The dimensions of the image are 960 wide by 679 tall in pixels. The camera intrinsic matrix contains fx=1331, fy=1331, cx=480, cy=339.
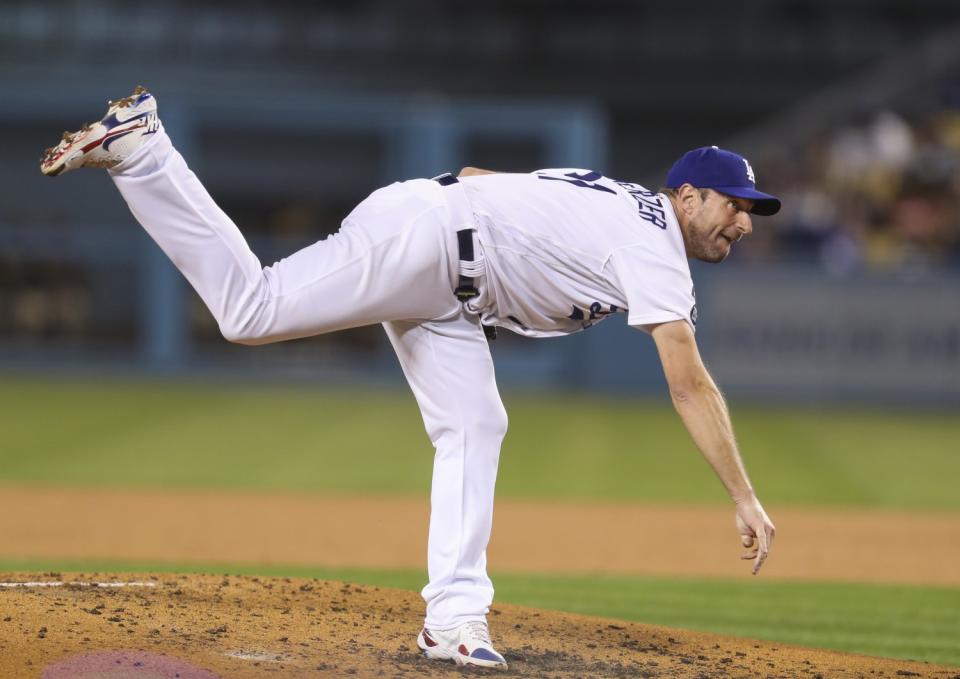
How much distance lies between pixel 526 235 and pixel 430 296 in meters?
0.36

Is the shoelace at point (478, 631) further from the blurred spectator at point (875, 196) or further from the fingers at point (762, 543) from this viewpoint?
the blurred spectator at point (875, 196)

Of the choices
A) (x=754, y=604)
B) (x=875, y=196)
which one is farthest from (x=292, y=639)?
(x=875, y=196)

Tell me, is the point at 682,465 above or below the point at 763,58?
below

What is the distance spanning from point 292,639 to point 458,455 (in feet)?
2.77

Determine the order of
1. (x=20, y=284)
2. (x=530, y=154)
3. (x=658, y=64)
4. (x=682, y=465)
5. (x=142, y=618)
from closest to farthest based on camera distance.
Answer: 1. (x=142, y=618)
2. (x=682, y=465)
3. (x=20, y=284)
4. (x=530, y=154)
5. (x=658, y=64)

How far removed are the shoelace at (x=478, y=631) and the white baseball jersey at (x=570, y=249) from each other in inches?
38.2

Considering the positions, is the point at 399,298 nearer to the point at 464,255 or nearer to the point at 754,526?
the point at 464,255

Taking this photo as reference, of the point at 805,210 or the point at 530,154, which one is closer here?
the point at 805,210

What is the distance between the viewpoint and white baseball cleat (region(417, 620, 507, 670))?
13.8 ft

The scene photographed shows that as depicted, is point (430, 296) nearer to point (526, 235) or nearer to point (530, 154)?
point (526, 235)

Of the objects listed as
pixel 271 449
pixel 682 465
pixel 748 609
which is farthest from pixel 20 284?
pixel 748 609

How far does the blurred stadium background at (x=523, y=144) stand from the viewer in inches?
612

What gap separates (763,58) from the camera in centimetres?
2608

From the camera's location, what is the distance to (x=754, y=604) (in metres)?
6.12
